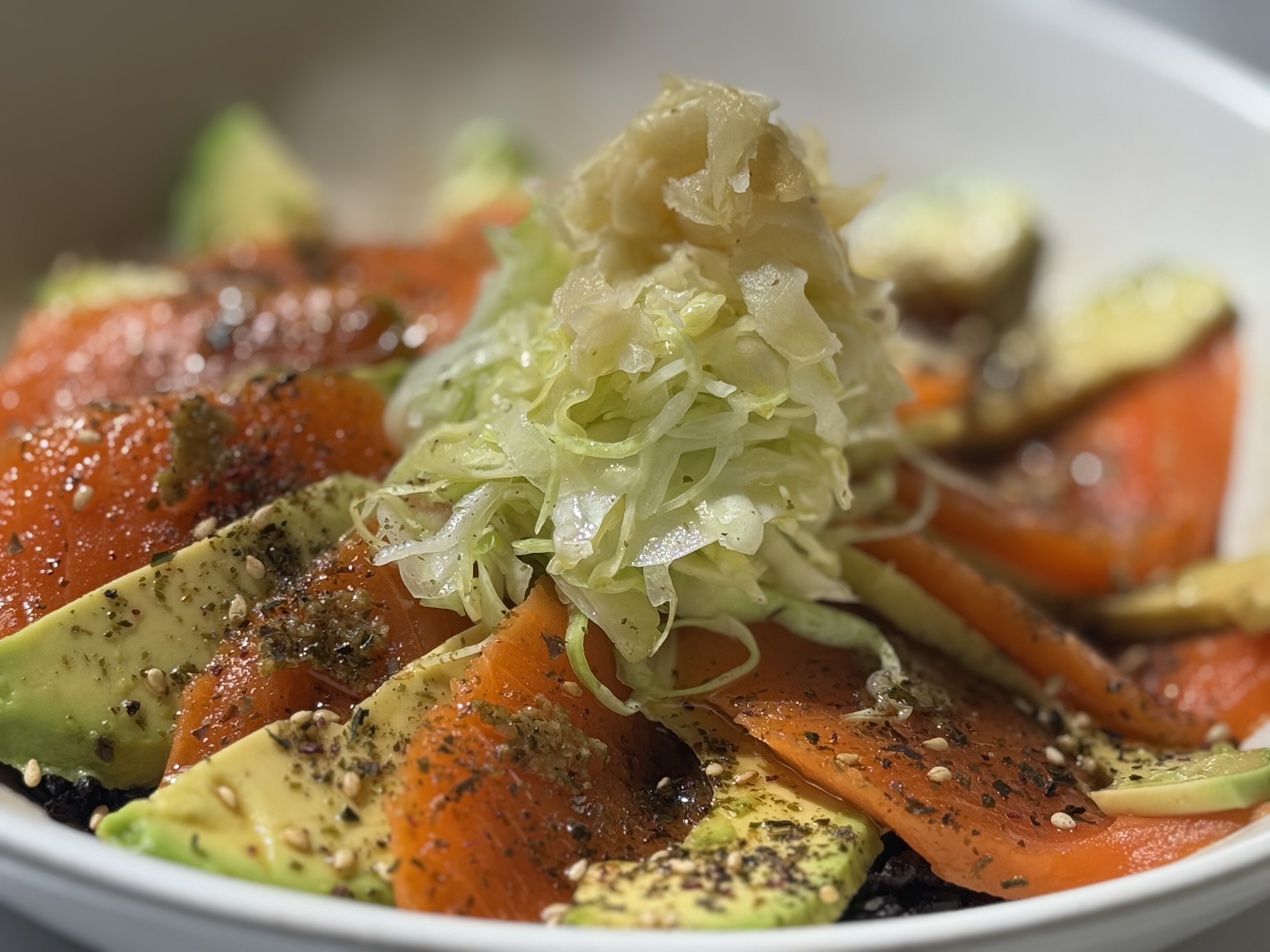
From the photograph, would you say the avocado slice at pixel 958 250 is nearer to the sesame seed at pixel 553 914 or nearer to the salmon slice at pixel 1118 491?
the salmon slice at pixel 1118 491

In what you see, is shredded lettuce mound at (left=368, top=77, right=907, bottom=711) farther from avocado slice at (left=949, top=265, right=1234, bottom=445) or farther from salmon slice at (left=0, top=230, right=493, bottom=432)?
avocado slice at (left=949, top=265, right=1234, bottom=445)

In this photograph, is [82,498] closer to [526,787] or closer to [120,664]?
[120,664]

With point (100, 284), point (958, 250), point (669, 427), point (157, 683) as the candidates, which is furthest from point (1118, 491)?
point (100, 284)

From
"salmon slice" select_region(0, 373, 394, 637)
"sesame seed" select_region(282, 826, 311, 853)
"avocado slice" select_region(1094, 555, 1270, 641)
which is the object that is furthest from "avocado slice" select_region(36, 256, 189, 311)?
"avocado slice" select_region(1094, 555, 1270, 641)

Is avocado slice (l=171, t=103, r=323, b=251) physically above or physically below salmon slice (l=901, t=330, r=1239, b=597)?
above

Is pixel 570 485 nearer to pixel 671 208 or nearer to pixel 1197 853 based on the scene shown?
pixel 671 208

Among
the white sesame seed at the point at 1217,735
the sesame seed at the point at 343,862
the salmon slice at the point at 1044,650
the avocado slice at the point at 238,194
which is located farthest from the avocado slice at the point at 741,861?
the avocado slice at the point at 238,194
